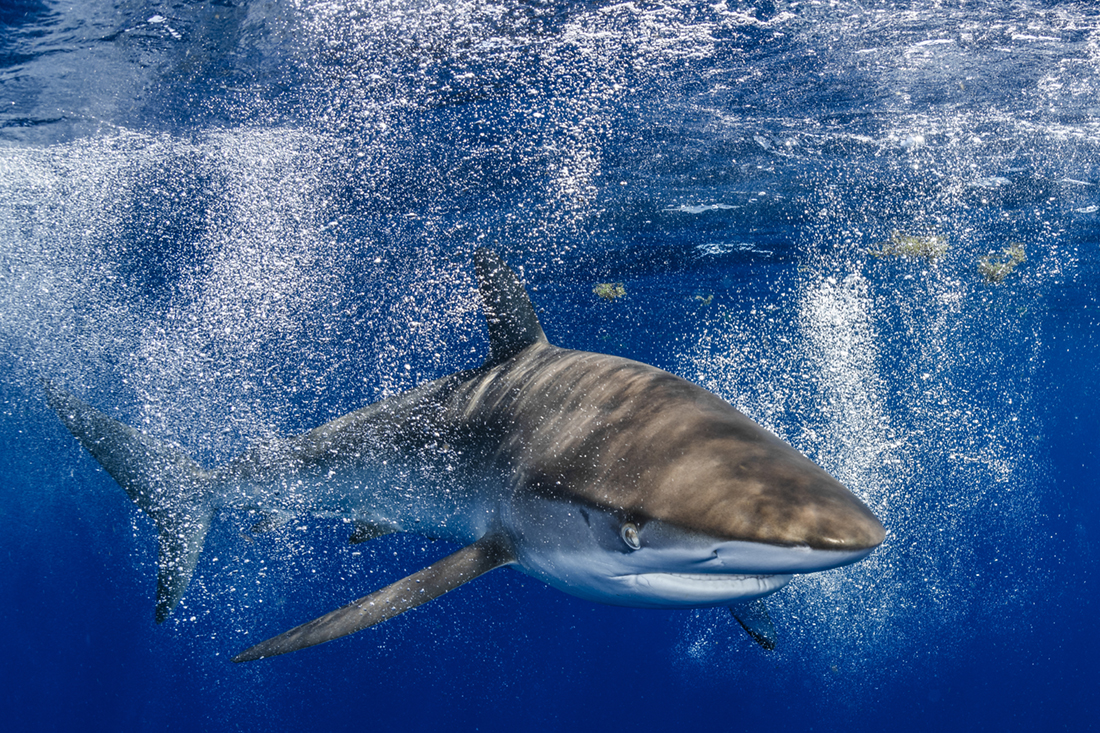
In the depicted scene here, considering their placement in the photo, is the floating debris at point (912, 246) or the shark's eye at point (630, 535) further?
the floating debris at point (912, 246)

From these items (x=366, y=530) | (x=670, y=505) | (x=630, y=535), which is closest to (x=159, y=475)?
(x=366, y=530)

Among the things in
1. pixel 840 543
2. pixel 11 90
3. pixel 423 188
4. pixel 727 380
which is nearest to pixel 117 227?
pixel 11 90

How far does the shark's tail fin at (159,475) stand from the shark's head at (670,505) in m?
3.56

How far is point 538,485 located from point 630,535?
33.5 inches

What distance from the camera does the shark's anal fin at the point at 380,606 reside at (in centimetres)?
310

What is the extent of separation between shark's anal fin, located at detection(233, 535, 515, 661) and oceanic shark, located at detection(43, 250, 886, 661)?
12 millimetres

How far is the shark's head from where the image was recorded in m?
2.02

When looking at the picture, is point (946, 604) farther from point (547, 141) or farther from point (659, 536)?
point (659, 536)

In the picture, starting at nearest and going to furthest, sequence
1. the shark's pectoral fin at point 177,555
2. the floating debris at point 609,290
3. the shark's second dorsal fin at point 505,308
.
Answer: the shark's second dorsal fin at point 505,308
the shark's pectoral fin at point 177,555
the floating debris at point 609,290

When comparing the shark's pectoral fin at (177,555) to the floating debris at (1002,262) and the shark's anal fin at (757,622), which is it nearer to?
the shark's anal fin at (757,622)

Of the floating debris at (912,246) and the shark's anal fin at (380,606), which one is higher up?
the shark's anal fin at (380,606)

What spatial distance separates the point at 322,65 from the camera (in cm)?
834

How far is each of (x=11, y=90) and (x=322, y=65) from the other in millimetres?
4370

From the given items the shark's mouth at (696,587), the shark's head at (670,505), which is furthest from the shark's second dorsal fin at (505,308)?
the shark's mouth at (696,587)
